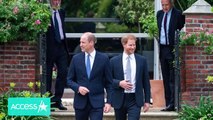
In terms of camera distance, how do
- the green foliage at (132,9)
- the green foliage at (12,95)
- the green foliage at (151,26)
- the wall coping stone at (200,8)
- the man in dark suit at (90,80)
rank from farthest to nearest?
the green foliage at (132,9), the green foliage at (151,26), the wall coping stone at (200,8), the green foliage at (12,95), the man in dark suit at (90,80)

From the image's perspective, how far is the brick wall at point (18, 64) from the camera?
10.2 metres

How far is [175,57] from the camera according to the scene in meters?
10.2

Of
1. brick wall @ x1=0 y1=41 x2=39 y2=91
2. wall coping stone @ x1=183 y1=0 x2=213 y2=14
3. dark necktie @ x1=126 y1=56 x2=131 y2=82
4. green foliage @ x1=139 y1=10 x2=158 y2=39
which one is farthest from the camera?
green foliage @ x1=139 y1=10 x2=158 y2=39

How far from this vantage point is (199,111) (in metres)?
9.67

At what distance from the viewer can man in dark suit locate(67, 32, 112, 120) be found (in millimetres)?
8359

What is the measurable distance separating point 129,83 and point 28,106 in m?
1.42

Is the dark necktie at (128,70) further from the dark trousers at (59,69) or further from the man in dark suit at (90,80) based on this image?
the dark trousers at (59,69)

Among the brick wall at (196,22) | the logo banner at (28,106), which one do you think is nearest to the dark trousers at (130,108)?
the logo banner at (28,106)

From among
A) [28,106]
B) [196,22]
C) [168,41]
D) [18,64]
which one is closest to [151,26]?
[168,41]

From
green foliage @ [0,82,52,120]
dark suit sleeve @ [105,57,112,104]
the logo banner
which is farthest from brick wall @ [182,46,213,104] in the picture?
the logo banner

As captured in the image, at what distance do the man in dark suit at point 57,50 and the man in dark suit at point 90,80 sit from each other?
6.65 ft

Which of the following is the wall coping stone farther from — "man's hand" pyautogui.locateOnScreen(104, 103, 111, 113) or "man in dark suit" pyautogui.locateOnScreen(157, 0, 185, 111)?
"man's hand" pyautogui.locateOnScreen(104, 103, 111, 113)

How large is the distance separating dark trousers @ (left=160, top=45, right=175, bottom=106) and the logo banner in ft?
9.22

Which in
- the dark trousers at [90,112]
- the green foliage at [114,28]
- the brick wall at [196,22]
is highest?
the brick wall at [196,22]
